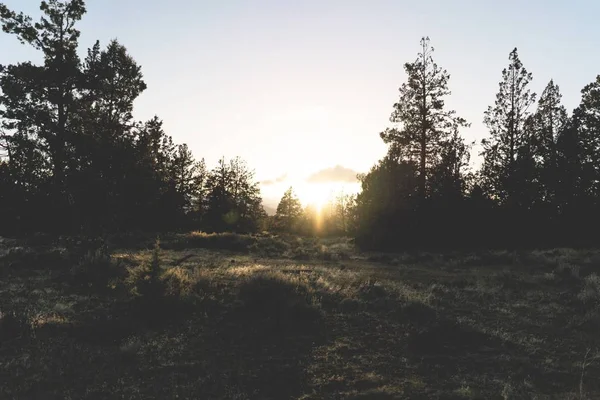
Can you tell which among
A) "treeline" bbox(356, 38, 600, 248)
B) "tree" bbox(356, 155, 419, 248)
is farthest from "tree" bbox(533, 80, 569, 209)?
"tree" bbox(356, 155, 419, 248)

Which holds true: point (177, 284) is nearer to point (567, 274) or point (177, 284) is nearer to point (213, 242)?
point (567, 274)

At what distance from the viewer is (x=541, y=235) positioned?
1401 inches

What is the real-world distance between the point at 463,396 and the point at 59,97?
29.3 metres

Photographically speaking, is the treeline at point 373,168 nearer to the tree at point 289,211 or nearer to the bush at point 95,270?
the bush at point 95,270

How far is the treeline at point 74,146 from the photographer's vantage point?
18.8 m

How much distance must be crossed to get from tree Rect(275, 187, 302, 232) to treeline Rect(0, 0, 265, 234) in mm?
34276

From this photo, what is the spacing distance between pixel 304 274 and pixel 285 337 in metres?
7.17

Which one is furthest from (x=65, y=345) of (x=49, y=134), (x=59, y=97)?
(x=59, y=97)

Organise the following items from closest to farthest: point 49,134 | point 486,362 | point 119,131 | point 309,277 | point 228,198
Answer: point 486,362 < point 309,277 < point 119,131 < point 49,134 < point 228,198

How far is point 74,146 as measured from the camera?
19.5m

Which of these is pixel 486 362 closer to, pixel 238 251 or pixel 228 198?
pixel 238 251

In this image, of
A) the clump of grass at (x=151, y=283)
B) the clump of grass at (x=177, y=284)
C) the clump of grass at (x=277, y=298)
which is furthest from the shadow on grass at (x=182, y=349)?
the clump of grass at (x=177, y=284)

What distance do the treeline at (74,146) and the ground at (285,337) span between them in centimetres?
407

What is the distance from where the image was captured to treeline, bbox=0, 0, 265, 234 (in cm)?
1884
